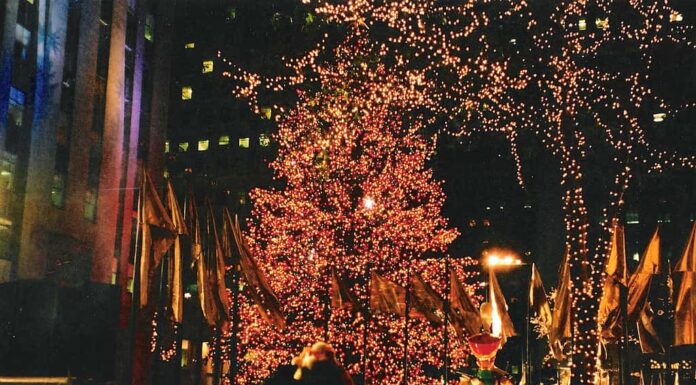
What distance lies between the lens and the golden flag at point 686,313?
16.8m

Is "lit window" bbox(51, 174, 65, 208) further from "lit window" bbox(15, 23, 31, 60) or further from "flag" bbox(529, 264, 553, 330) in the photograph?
"flag" bbox(529, 264, 553, 330)

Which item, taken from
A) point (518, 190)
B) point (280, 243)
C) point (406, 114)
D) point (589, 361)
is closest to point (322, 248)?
point (280, 243)

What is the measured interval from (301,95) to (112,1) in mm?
23897

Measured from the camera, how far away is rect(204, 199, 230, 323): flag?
671 inches

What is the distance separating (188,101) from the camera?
83938 millimetres

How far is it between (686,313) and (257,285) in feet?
30.7

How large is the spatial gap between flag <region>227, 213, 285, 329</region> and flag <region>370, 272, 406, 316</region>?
10.4ft

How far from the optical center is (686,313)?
16.8m

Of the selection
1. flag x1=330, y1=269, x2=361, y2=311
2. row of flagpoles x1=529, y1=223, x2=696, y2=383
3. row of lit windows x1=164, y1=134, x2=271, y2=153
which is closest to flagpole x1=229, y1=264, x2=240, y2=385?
flag x1=330, y1=269, x2=361, y2=311

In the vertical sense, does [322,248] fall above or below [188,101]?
below

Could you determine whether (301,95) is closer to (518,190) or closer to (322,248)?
(322,248)

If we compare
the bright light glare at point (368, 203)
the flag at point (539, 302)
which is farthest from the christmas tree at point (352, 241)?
the flag at point (539, 302)

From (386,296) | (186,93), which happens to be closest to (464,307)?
(386,296)

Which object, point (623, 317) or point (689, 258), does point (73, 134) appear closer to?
point (623, 317)
